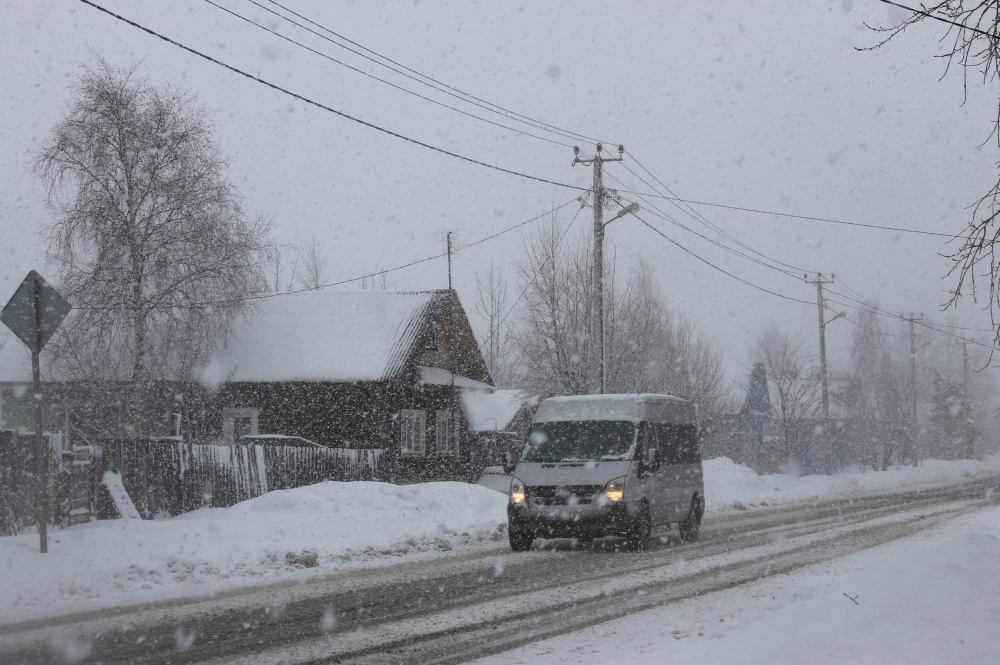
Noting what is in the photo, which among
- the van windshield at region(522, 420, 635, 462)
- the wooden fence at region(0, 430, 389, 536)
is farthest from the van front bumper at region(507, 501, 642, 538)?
the wooden fence at region(0, 430, 389, 536)

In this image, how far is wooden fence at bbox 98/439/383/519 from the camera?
15.5m

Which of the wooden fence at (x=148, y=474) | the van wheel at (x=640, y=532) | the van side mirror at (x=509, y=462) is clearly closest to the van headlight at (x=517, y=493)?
the van side mirror at (x=509, y=462)

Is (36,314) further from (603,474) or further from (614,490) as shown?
(614,490)

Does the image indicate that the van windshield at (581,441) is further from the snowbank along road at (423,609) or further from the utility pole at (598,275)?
the utility pole at (598,275)

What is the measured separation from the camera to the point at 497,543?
47.2ft

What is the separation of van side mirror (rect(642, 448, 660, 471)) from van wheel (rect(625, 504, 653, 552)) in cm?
59

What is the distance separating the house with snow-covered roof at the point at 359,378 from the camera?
28594 mm

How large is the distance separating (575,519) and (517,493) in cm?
97

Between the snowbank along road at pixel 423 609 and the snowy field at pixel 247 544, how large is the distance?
0.86 m

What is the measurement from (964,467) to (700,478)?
158 ft

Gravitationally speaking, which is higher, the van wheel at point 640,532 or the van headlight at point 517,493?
the van headlight at point 517,493

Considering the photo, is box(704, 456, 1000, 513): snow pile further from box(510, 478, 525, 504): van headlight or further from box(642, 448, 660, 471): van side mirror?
box(510, 478, 525, 504): van headlight

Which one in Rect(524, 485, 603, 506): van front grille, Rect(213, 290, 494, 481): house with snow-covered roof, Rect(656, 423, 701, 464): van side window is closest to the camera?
Rect(524, 485, 603, 506): van front grille

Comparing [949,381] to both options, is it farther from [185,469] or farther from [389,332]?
[185,469]
